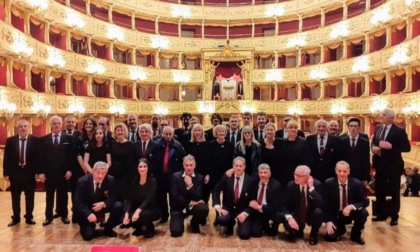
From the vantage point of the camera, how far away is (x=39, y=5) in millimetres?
15906

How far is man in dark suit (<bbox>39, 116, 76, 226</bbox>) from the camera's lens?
6.55m

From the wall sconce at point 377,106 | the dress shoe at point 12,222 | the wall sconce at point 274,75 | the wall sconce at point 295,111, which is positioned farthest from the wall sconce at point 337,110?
the dress shoe at point 12,222

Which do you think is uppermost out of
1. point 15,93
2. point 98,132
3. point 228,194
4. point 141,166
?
point 15,93

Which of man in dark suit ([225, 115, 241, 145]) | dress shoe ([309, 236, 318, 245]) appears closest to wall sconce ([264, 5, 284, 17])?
man in dark suit ([225, 115, 241, 145])

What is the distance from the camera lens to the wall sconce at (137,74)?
24391mm

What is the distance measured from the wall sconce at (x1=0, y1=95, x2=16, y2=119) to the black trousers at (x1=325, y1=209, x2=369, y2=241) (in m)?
11.4

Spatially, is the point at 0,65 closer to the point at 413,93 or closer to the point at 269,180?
the point at 269,180

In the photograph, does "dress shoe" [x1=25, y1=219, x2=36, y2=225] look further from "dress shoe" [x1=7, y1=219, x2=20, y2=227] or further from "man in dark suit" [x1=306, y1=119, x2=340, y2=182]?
"man in dark suit" [x1=306, y1=119, x2=340, y2=182]

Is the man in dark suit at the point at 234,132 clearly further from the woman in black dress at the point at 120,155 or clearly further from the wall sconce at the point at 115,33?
the wall sconce at the point at 115,33

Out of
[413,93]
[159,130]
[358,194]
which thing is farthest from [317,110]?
[358,194]

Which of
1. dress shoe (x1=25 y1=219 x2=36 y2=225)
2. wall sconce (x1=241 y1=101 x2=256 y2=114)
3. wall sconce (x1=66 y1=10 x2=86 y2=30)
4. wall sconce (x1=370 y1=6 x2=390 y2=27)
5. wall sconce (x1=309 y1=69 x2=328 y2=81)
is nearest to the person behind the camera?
dress shoe (x1=25 y1=219 x2=36 y2=225)

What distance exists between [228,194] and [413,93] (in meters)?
13.0

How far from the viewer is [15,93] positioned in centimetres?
1381

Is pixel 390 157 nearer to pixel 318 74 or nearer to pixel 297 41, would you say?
pixel 318 74
